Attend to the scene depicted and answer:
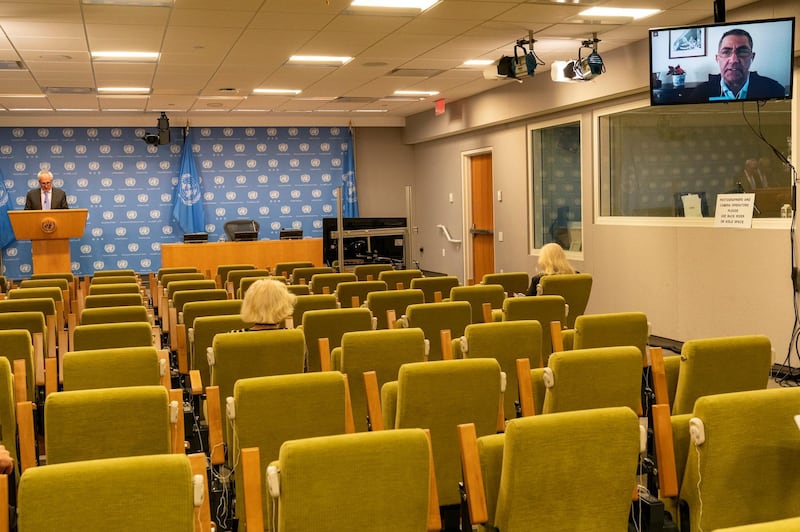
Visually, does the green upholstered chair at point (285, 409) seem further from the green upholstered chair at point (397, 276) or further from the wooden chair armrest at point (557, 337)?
the green upholstered chair at point (397, 276)

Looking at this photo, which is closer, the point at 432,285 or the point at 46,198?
the point at 432,285

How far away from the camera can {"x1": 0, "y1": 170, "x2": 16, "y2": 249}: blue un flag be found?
15.3 meters

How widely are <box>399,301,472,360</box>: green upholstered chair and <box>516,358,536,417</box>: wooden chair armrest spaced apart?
6.15ft

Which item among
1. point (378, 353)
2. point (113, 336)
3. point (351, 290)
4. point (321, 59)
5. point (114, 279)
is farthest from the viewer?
point (321, 59)

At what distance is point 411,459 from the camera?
240 cm

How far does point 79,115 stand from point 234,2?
9.59 metres

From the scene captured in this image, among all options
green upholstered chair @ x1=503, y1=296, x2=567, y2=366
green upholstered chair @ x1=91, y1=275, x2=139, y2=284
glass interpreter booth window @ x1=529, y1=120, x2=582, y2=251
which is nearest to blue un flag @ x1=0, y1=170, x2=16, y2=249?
green upholstered chair @ x1=91, y1=275, x2=139, y2=284

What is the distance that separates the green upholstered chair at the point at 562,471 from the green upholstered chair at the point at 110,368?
200 cm

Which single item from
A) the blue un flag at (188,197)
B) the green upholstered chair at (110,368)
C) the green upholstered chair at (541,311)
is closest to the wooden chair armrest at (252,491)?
the green upholstered chair at (110,368)

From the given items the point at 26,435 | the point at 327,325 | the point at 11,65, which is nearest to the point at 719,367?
the point at 327,325

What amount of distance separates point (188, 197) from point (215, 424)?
521 inches

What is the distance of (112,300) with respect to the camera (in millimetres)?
6859

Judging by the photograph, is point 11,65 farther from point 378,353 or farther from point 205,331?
point 378,353

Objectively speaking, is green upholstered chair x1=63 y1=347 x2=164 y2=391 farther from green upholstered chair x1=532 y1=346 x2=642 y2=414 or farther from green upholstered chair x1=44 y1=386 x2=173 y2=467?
green upholstered chair x1=532 y1=346 x2=642 y2=414
